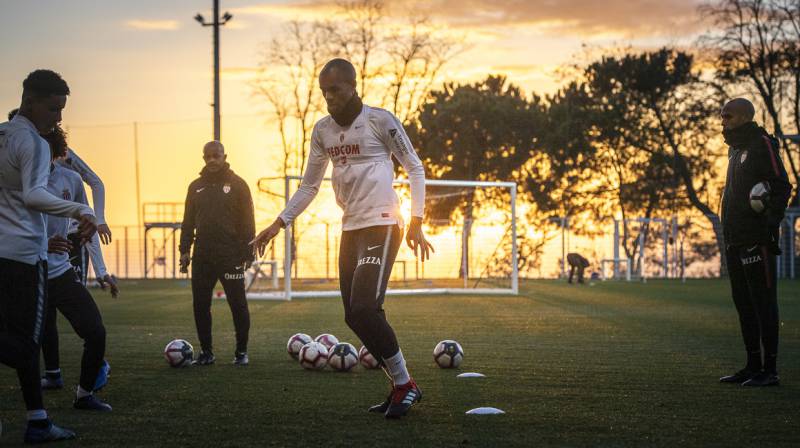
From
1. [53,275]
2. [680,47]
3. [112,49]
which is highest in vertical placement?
[680,47]

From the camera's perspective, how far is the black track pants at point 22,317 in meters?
5.36

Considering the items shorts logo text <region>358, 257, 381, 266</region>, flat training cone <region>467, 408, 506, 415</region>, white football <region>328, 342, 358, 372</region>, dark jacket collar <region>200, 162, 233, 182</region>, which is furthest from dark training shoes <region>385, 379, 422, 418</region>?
dark jacket collar <region>200, 162, 233, 182</region>

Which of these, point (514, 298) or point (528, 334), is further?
point (514, 298)

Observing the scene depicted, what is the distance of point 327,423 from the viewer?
20.2 feet

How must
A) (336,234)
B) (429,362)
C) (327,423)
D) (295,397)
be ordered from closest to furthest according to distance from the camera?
(327,423) → (295,397) → (429,362) → (336,234)

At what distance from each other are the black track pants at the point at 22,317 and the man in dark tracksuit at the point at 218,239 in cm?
416

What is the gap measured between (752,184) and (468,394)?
2.71 m

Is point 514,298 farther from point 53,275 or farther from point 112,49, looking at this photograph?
point 53,275

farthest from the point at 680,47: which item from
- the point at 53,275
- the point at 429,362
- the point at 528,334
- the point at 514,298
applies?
the point at 53,275

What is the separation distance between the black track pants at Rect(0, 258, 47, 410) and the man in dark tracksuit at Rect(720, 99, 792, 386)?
5.19 meters

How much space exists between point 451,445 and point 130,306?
16290mm

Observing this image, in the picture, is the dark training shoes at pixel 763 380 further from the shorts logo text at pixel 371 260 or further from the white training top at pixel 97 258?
the white training top at pixel 97 258

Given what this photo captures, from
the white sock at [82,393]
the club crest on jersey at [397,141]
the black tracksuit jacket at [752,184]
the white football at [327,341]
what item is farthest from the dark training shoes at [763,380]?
the white sock at [82,393]

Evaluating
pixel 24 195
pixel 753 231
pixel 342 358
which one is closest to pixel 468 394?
pixel 342 358
